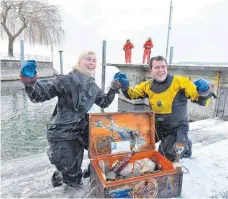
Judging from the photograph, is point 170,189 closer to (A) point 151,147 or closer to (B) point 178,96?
→ (A) point 151,147

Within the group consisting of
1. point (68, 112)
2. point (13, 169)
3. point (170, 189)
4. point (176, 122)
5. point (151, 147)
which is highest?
point (68, 112)

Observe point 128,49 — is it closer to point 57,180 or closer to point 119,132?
point 119,132

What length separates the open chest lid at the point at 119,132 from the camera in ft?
5.90

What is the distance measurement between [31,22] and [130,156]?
858 inches

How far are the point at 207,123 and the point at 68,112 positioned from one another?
3.67 m

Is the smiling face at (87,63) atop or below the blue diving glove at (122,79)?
atop

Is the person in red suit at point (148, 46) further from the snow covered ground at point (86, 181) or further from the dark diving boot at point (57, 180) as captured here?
the dark diving boot at point (57, 180)

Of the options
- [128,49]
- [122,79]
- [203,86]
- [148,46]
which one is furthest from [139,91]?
[128,49]

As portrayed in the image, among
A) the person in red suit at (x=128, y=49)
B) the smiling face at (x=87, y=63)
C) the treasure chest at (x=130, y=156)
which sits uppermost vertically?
the person in red suit at (x=128, y=49)

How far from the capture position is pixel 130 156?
6.16 ft

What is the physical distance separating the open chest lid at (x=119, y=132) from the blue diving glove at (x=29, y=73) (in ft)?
1.89

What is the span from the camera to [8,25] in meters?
20.0

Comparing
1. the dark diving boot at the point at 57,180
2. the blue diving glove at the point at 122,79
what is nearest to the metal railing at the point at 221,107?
the blue diving glove at the point at 122,79

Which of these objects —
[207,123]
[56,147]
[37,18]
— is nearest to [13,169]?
[56,147]
